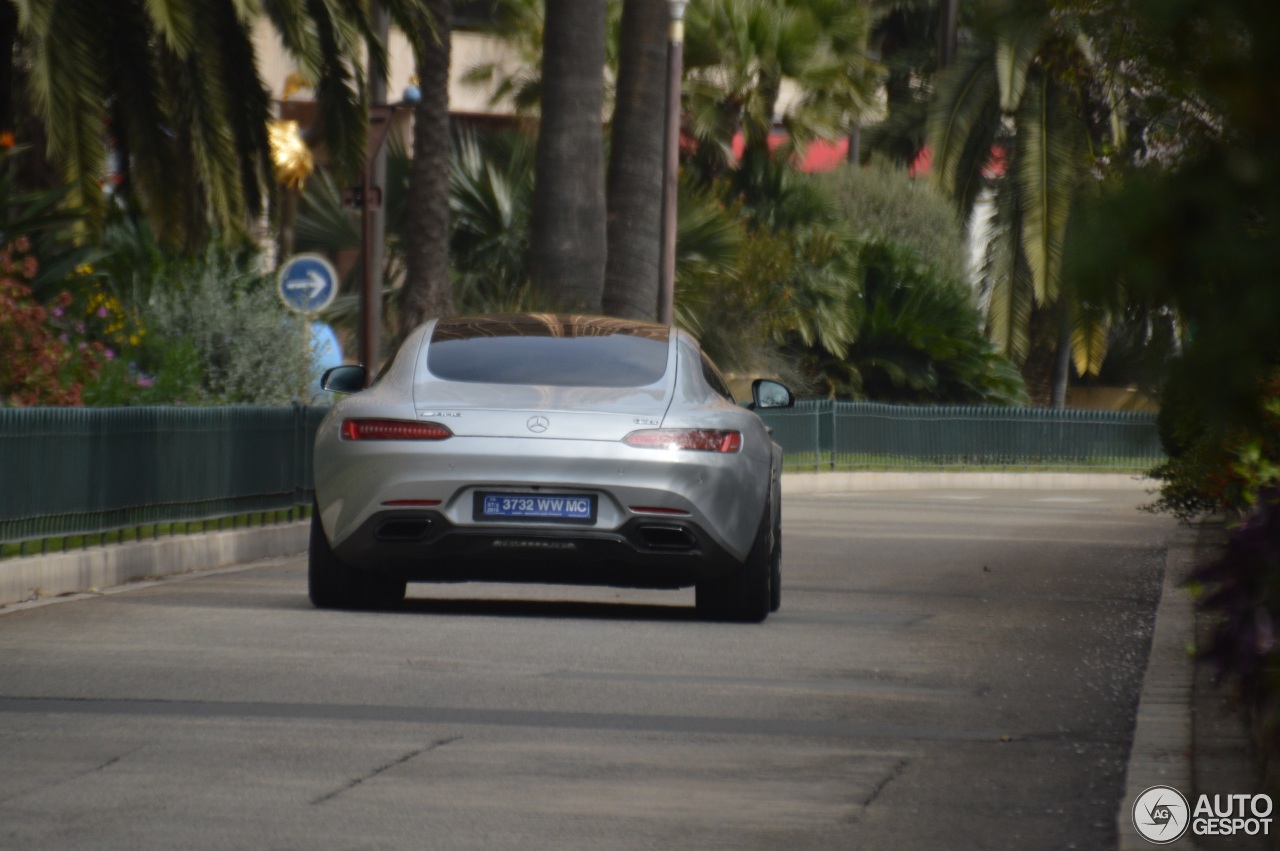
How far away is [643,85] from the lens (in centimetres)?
2605

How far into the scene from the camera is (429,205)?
27.9 metres

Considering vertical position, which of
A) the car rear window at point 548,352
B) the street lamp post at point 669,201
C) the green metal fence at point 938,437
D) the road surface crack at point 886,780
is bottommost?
the green metal fence at point 938,437

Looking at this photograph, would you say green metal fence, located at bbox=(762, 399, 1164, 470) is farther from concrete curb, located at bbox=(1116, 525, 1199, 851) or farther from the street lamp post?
concrete curb, located at bbox=(1116, 525, 1199, 851)

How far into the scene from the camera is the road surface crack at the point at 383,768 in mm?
5895

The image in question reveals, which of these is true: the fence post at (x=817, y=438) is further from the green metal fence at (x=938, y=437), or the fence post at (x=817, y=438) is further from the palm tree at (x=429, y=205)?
the palm tree at (x=429, y=205)

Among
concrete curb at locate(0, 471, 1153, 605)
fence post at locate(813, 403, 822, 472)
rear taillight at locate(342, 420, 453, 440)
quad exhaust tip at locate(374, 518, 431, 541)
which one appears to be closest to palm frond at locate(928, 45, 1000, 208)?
fence post at locate(813, 403, 822, 472)

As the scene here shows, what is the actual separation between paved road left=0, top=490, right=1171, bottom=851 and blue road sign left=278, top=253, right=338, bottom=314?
434 inches

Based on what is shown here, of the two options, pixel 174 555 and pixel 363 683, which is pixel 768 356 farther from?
pixel 363 683

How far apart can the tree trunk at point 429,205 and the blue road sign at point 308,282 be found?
9.68 ft

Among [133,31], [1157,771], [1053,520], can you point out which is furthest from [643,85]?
[1157,771]

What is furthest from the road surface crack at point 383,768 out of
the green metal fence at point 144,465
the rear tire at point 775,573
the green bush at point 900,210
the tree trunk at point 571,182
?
the green bush at point 900,210

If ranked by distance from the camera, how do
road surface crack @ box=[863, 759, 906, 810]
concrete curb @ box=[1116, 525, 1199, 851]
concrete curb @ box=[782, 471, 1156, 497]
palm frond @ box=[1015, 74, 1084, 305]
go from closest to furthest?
concrete curb @ box=[1116, 525, 1199, 851]
road surface crack @ box=[863, 759, 906, 810]
concrete curb @ box=[782, 471, 1156, 497]
palm frond @ box=[1015, 74, 1084, 305]

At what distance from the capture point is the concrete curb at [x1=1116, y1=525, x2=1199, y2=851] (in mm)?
5449

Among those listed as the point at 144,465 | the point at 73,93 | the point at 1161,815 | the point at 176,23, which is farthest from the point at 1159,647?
the point at 73,93
